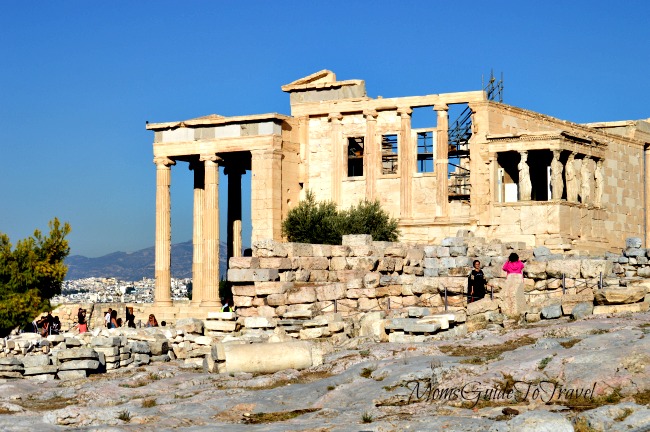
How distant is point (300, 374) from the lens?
21031 millimetres

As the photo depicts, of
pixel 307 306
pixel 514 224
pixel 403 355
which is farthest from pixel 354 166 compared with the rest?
pixel 403 355

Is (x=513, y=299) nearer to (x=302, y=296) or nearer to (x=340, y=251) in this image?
(x=302, y=296)

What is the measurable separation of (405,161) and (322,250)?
1546 centimetres

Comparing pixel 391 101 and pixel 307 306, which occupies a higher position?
pixel 391 101

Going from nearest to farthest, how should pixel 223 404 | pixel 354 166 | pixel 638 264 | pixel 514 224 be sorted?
pixel 223 404 < pixel 638 264 < pixel 514 224 < pixel 354 166

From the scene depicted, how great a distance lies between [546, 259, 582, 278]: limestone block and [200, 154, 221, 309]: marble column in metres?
20.0

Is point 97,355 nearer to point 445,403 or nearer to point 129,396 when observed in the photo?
point 129,396

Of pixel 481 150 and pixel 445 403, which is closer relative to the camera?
pixel 445 403

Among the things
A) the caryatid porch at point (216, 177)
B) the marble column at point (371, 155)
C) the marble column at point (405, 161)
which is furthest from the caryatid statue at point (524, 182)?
the caryatid porch at point (216, 177)

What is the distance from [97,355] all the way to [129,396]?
502 cm

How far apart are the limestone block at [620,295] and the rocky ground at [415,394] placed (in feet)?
7.69

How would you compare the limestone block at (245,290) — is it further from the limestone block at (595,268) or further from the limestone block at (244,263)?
the limestone block at (595,268)

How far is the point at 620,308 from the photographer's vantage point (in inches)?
960

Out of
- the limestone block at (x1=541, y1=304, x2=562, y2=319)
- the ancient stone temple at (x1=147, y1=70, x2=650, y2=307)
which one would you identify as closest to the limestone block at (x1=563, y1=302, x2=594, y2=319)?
the limestone block at (x1=541, y1=304, x2=562, y2=319)
